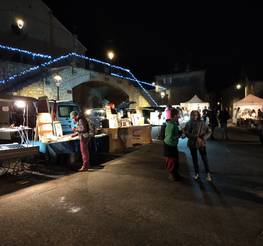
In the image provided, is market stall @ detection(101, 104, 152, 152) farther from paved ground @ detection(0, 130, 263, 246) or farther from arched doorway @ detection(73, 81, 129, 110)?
arched doorway @ detection(73, 81, 129, 110)

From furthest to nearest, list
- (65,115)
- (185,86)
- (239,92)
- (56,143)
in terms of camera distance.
Result: (185,86), (239,92), (65,115), (56,143)

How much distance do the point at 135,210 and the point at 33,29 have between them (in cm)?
2411

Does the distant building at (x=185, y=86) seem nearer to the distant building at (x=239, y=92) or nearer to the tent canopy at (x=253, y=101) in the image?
the distant building at (x=239, y=92)

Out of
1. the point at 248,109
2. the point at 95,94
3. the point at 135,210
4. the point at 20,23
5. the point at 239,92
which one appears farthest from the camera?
the point at 239,92

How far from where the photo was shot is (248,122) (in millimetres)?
25266

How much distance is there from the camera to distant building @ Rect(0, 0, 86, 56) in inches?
909

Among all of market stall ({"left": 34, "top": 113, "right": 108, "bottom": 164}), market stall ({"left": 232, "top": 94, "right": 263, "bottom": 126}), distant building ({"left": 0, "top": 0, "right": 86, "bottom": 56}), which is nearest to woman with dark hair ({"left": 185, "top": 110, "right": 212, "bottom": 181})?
market stall ({"left": 34, "top": 113, "right": 108, "bottom": 164})

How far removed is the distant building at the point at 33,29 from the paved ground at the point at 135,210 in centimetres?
1935

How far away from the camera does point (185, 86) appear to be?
165 ft

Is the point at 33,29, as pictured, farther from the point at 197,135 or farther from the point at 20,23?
the point at 197,135

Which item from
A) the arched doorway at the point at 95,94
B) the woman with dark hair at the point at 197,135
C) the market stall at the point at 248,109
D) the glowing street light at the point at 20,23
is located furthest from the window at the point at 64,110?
the market stall at the point at 248,109

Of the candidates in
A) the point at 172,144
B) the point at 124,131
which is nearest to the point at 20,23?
the point at 124,131

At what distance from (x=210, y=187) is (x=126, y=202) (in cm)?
222

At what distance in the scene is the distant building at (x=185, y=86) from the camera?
163 feet
